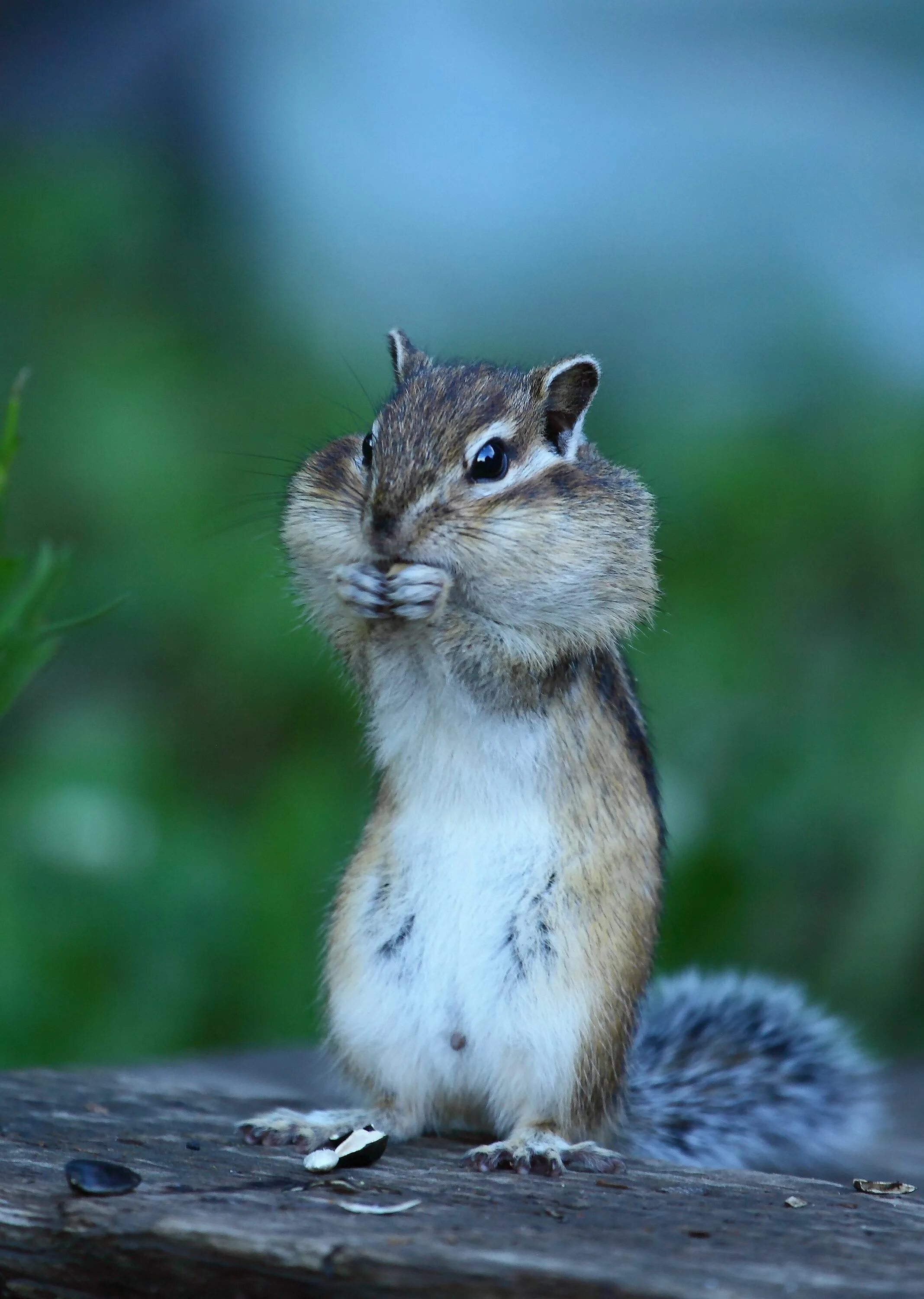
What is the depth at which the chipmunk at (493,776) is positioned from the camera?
1.97 meters

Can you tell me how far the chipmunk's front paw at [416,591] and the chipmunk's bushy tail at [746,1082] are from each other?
2.18 ft

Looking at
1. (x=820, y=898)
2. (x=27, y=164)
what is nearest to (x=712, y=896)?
(x=820, y=898)

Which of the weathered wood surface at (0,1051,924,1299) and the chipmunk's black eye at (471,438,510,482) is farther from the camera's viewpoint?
the chipmunk's black eye at (471,438,510,482)

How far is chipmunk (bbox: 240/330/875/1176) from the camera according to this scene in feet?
6.45


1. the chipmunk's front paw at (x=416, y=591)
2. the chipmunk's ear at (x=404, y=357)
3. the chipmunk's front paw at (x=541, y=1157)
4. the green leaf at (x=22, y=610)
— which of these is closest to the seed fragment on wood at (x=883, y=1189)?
the chipmunk's front paw at (x=541, y=1157)

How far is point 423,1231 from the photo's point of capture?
1434 mm

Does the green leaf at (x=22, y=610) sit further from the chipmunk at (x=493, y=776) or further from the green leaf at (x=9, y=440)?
the chipmunk at (x=493, y=776)

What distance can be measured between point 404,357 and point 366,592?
549 mm

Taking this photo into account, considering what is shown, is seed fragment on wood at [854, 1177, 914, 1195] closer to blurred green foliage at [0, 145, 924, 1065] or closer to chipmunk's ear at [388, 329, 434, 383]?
blurred green foliage at [0, 145, 924, 1065]

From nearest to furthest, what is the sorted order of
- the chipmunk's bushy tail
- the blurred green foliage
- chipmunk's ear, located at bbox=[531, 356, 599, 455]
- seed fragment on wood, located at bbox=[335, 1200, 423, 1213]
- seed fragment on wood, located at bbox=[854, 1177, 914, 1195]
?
seed fragment on wood, located at bbox=[335, 1200, 423, 1213] → seed fragment on wood, located at bbox=[854, 1177, 914, 1195] → chipmunk's ear, located at bbox=[531, 356, 599, 455] → the chipmunk's bushy tail → the blurred green foliage

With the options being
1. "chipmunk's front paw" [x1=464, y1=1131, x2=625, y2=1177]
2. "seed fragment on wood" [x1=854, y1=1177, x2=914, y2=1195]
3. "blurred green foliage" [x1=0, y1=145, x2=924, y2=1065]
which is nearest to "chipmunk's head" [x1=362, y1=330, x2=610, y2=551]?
"blurred green foliage" [x1=0, y1=145, x2=924, y2=1065]

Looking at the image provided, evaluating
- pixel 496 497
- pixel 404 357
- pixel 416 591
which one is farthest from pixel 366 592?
pixel 404 357

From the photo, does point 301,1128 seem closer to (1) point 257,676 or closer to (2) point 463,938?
(2) point 463,938

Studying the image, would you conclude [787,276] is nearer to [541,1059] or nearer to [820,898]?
[820,898]
